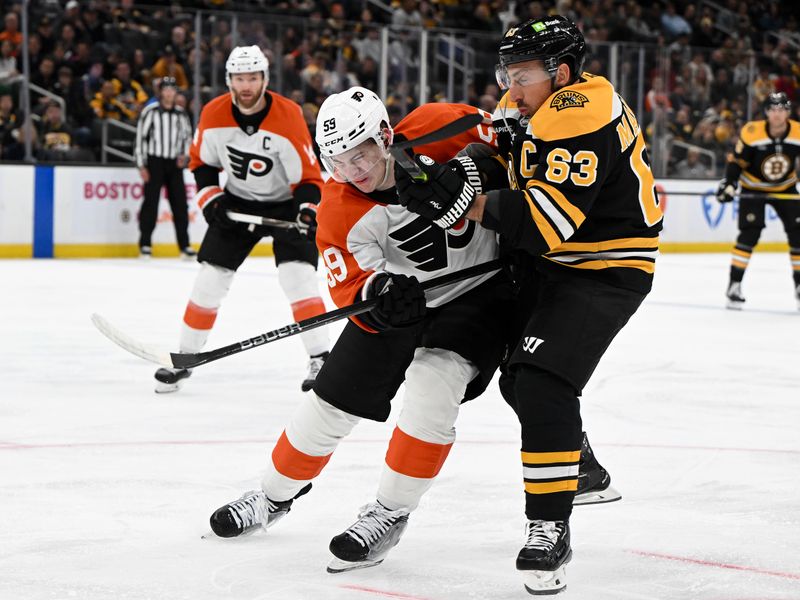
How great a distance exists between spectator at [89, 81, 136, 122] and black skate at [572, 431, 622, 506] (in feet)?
23.7

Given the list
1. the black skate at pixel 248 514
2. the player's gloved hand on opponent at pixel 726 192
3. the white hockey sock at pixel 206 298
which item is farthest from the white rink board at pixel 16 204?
the black skate at pixel 248 514

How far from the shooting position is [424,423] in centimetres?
225

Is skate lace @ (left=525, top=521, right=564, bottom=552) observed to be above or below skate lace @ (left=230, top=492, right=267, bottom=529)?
above

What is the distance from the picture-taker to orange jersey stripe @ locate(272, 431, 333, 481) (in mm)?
2367

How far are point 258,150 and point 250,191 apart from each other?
179mm

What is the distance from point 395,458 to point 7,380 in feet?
7.88

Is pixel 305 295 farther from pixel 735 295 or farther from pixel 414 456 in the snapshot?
pixel 735 295

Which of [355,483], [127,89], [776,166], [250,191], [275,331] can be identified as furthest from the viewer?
[127,89]

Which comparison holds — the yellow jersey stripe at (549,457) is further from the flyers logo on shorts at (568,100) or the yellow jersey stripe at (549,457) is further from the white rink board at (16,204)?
the white rink board at (16,204)

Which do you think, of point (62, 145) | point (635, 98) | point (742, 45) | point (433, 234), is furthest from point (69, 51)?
point (742, 45)

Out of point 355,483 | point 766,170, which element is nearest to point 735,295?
point 766,170

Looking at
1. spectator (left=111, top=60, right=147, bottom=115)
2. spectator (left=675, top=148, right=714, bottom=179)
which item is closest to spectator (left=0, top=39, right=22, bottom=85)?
spectator (left=111, top=60, right=147, bottom=115)

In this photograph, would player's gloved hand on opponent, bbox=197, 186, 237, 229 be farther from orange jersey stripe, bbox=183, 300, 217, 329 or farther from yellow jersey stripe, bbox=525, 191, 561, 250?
yellow jersey stripe, bbox=525, 191, 561, 250

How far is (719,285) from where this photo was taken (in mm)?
8227
